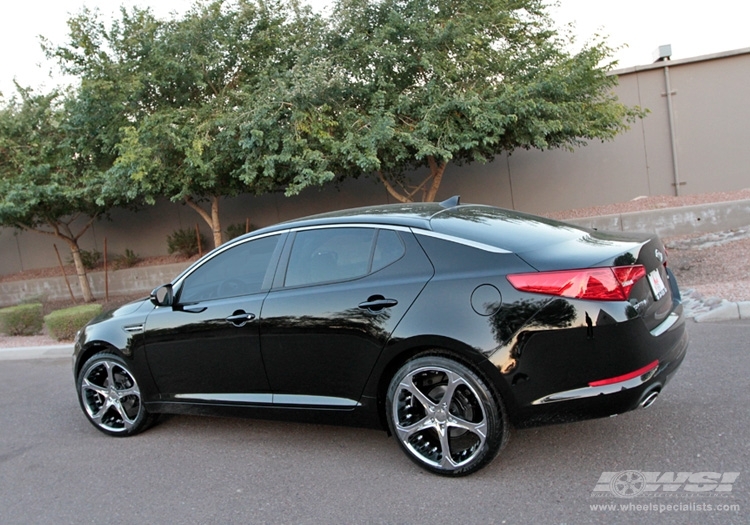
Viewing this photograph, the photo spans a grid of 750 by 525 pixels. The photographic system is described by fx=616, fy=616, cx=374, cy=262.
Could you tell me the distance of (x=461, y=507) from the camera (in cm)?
329

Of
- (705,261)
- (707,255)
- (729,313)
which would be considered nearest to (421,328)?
(729,313)

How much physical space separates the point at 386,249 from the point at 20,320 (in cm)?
952

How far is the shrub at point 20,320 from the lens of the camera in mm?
10820

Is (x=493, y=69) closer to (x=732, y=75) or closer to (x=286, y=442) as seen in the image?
(x=732, y=75)

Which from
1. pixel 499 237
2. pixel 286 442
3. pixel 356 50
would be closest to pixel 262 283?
pixel 286 442

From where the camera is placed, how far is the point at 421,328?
3.54 meters

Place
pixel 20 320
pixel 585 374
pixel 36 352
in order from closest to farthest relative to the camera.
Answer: pixel 585 374 < pixel 36 352 < pixel 20 320

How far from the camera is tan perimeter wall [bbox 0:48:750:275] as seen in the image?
14.5m

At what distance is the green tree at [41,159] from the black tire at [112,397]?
7971mm

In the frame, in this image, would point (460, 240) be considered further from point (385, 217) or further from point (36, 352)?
point (36, 352)

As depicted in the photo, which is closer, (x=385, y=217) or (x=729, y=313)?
(x=385, y=217)

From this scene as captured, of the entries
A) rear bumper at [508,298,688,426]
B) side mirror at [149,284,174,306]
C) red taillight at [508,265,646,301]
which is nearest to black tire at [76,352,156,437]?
side mirror at [149,284,174,306]

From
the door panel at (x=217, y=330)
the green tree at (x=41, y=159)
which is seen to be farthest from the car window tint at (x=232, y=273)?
the green tree at (x=41, y=159)

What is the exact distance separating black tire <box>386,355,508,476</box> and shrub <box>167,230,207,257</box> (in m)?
14.2
